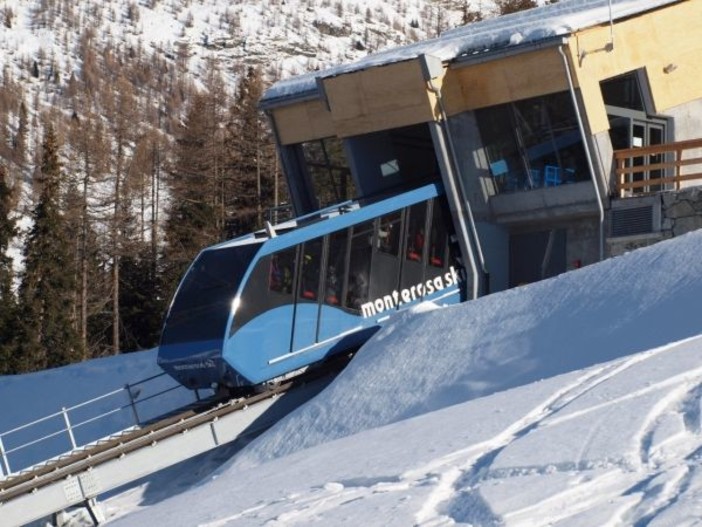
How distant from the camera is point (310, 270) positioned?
21.5 meters

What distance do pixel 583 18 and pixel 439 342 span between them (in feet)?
27.0

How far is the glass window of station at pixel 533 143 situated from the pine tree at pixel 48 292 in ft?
72.8

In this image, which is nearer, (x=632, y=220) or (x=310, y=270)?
(x=310, y=270)

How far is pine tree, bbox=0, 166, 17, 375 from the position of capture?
43.1 meters

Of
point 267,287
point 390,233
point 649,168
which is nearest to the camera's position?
point 267,287

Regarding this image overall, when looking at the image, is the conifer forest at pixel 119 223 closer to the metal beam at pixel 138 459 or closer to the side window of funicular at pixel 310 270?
the side window of funicular at pixel 310 270

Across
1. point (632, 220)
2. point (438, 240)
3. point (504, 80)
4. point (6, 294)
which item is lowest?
point (632, 220)

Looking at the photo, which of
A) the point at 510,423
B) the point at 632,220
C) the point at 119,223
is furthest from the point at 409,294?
the point at 119,223

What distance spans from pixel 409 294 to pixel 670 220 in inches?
186

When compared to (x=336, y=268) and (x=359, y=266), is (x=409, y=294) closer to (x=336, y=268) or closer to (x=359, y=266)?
(x=359, y=266)

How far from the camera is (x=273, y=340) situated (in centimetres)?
2075

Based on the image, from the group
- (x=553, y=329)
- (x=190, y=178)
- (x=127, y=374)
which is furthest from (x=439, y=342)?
(x=190, y=178)

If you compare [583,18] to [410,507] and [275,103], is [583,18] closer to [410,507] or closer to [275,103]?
[275,103]

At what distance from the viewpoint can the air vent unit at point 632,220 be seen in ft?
77.1
